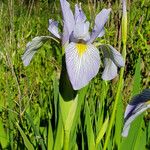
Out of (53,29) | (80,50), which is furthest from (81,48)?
(53,29)

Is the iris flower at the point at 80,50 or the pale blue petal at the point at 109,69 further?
the pale blue petal at the point at 109,69

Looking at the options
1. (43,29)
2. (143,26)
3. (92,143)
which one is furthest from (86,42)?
(43,29)

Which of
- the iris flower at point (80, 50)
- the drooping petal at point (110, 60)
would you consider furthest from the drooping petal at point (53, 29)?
the drooping petal at point (110, 60)

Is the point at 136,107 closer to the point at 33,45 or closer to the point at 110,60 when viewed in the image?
the point at 110,60

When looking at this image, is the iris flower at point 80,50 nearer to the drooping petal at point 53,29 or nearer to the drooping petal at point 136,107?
the drooping petal at point 53,29

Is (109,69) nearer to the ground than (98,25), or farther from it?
nearer to the ground
